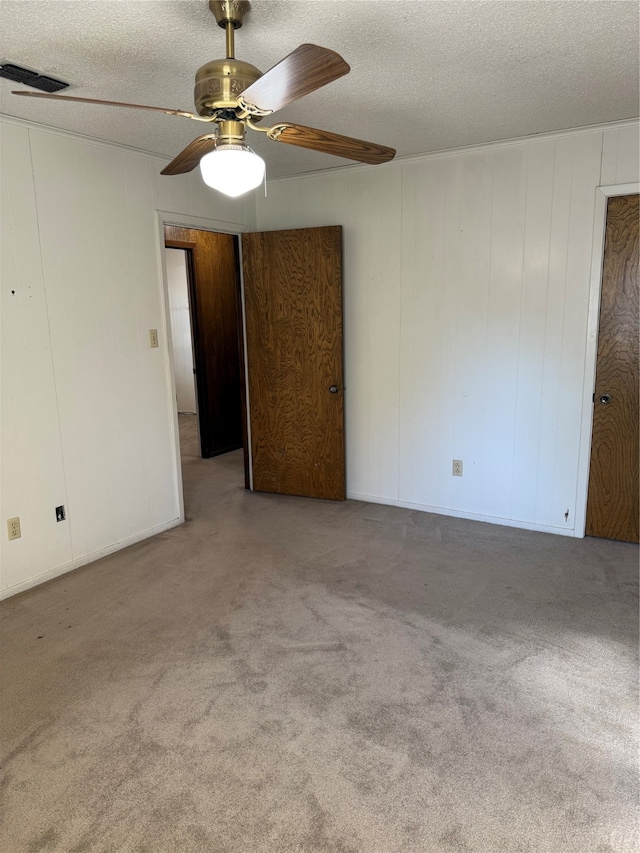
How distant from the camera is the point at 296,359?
424 cm

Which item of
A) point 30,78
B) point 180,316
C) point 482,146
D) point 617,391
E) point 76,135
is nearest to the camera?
point 30,78

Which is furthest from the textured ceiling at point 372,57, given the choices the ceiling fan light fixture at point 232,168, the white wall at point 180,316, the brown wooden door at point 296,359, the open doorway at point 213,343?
the white wall at point 180,316

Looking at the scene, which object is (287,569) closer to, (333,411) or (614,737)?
(333,411)

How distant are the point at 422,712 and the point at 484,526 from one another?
192 centimetres

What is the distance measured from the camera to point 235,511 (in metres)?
4.16

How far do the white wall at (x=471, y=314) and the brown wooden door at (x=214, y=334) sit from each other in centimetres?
132

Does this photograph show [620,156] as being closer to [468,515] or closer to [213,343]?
[468,515]

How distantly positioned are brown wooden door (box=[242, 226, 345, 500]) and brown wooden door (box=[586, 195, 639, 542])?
1713mm

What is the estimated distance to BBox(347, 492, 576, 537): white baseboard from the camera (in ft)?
11.8

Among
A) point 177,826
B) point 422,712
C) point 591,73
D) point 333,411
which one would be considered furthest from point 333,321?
point 177,826

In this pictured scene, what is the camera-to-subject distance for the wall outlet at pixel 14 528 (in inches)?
115

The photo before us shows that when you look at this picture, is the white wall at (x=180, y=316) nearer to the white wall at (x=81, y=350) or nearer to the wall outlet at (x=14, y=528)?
the white wall at (x=81, y=350)

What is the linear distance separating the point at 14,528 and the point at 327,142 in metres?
2.47

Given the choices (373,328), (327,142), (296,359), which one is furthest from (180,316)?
(327,142)
